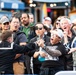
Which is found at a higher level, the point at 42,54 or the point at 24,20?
the point at 24,20

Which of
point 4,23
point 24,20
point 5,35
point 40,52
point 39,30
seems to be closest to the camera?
point 40,52

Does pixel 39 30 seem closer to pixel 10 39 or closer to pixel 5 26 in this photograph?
pixel 5 26

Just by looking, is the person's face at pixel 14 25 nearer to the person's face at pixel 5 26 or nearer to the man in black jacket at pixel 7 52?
the person's face at pixel 5 26

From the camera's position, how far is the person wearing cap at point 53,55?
6434mm

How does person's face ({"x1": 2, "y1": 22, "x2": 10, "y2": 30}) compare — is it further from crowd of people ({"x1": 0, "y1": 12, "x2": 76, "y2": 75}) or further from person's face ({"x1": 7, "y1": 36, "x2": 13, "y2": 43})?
person's face ({"x1": 7, "y1": 36, "x2": 13, "y2": 43})

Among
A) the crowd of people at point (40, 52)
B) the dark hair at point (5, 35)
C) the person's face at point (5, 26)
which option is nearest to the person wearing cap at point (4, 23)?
the person's face at point (5, 26)

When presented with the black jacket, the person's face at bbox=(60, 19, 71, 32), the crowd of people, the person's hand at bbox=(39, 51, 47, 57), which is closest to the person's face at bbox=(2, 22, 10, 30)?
the crowd of people

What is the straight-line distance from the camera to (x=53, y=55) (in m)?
6.40

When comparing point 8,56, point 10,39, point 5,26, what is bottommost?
point 8,56

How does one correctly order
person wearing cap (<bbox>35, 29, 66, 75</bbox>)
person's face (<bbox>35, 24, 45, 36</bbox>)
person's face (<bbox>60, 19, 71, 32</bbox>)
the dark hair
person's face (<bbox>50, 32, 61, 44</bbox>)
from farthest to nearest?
1. person's face (<bbox>35, 24, 45, 36</bbox>)
2. person's face (<bbox>60, 19, 71, 32</bbox>)
3. the dark hair
4. person's face (<bbox>50, 32, 61, 44</bbox>)
5. person wearing cap (<bbox>35, 29, 66, 75</bbox>)

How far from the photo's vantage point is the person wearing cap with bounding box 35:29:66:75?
6.43 metres

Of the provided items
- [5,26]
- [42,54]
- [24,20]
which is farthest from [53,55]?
[24,20]

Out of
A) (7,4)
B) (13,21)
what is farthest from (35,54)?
(7,4)

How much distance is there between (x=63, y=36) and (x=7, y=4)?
12.3 m
